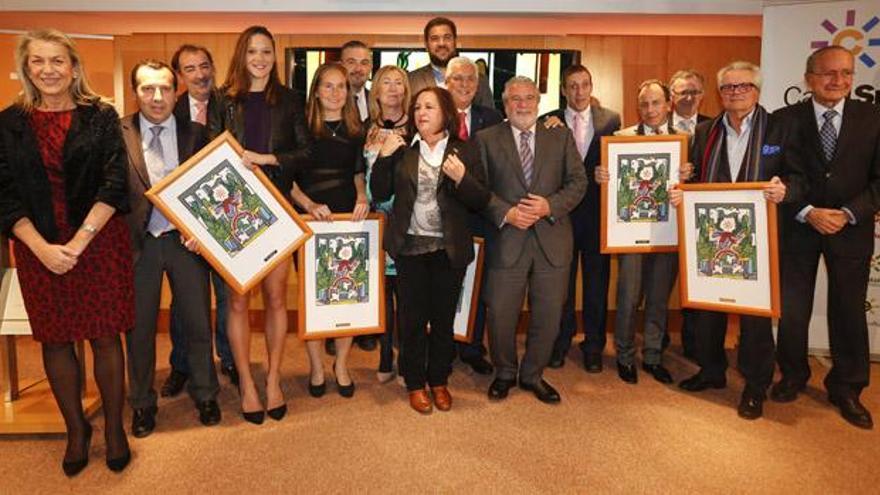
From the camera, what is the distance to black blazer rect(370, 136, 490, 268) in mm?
3359

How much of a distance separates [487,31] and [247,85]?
355 centimetres

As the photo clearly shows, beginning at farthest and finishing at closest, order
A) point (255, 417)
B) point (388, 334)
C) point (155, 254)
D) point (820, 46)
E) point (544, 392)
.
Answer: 1. point (820, 46)
2. point (388, 334)
3. point (544, 392)
4. point (255, 417)
5. point (155, 254)

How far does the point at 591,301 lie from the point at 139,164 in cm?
277

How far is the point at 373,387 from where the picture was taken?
4016 millimetres

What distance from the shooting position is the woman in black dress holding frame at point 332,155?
136 inches

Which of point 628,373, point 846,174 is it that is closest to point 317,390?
point 628,373

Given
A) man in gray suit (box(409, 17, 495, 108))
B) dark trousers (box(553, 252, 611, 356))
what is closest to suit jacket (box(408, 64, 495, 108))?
man in gray suit (box(409, 17, 495, 108))

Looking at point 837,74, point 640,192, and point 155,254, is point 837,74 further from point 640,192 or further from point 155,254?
point 155,254

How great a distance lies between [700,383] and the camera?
13.1 ft

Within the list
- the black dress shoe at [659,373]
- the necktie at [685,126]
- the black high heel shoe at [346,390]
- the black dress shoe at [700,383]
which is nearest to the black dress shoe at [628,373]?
the black dress shoe at [659,373]

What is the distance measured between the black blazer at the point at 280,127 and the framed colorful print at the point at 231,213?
5.2 inches

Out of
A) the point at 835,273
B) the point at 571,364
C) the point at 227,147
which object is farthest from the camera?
the point at 571,364

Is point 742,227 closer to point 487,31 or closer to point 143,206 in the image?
point 143,206

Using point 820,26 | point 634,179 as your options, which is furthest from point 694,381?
point 820,26
